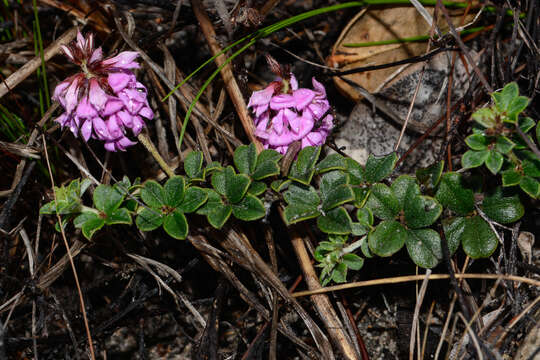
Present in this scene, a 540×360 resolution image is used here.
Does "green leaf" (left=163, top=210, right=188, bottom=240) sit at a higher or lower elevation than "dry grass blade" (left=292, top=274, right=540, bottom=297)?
higher

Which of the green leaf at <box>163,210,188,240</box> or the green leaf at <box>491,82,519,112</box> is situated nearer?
the green leaf at <box>491,82,519,112</box>

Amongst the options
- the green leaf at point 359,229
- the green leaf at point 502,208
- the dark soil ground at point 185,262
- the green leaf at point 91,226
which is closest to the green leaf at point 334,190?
the green leaf at point 359,229

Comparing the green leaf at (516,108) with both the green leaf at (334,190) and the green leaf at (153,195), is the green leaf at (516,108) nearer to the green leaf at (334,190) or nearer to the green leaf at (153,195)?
the green leaf at (334,190)

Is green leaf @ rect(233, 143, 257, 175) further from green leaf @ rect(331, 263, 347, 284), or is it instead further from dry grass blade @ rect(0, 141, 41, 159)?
dry grass blade @ rect(0, 141, 41, 159)

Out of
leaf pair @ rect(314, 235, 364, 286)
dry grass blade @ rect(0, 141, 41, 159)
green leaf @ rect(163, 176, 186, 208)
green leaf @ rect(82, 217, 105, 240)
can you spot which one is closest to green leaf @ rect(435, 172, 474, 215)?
leaf pair @ rect(314, 235, 364, 286)

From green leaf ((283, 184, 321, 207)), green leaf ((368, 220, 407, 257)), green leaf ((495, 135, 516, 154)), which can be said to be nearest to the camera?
green leaf ((495, 135, 516, 154))

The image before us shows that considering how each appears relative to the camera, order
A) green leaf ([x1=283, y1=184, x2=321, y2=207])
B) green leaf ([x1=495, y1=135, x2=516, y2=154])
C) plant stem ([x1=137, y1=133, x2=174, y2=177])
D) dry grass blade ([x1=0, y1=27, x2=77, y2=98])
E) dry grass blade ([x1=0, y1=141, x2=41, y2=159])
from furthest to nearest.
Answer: dry grass blade ([x1=0, y1=27, x2=77, y2=98]) < dry grass blade ([x1=0, y1=141, x2=41, y2=159]) < plant stem ([x1=137, y1=133, x2=174, y2=177]) < green leaf ([x1=283, y1=184, x2=321, y2=207]) < green leaf ([x1=495, y1=135, x2=516, y2=154])

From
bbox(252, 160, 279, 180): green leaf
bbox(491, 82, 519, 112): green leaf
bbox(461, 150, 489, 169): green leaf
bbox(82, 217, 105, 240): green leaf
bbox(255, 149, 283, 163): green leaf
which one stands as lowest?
bbox(82, 217, 105, 240): green leaf
